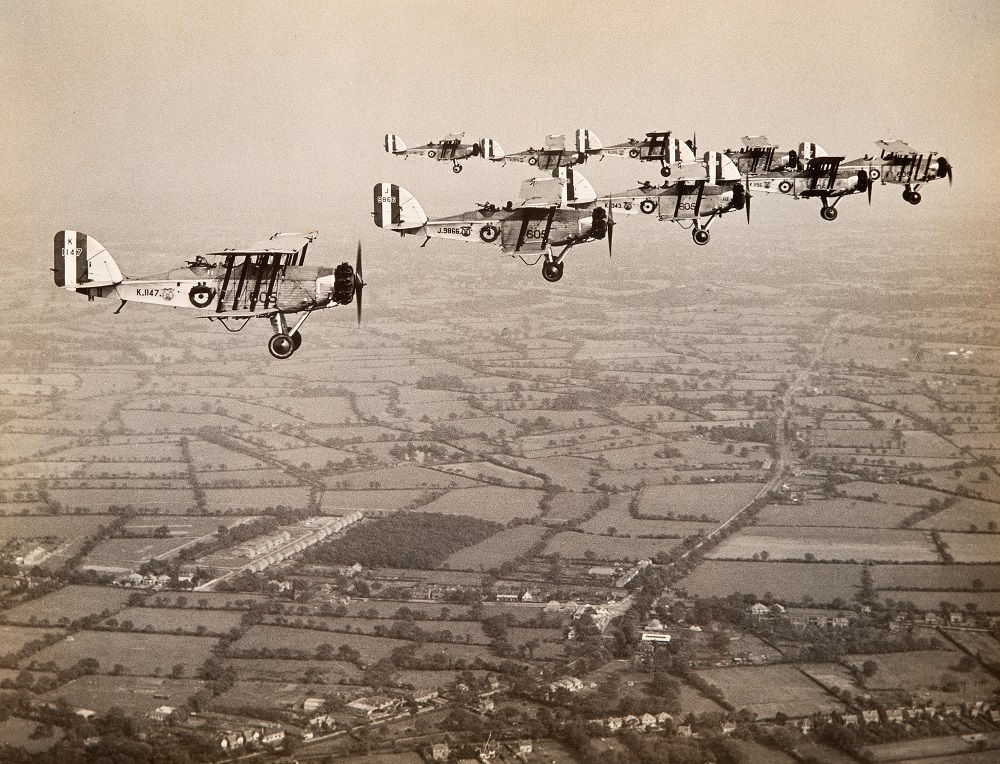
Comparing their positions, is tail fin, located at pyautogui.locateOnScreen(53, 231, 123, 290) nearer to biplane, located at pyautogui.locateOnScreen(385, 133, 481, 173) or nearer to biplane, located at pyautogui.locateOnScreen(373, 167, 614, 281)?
biplane, located at pyautogui.locateOnScreen(373, 167, 614, 281)

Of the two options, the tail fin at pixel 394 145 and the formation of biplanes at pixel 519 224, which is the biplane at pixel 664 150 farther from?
the tail fin at pixel 394 145

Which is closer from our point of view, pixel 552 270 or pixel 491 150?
pixel 552 270

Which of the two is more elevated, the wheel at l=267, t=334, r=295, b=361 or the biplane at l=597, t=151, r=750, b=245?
the biplane at l=597, t=151, r=750, b=245

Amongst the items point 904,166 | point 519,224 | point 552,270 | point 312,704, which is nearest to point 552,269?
point 552,270

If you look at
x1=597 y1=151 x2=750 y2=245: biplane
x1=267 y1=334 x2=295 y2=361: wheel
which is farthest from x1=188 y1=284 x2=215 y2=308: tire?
x1=597 y1=151 x2=750 y2=245: biplane

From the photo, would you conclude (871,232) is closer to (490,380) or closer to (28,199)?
(490,380)

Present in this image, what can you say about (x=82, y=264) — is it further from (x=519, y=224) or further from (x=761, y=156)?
(x=761, y=156)
